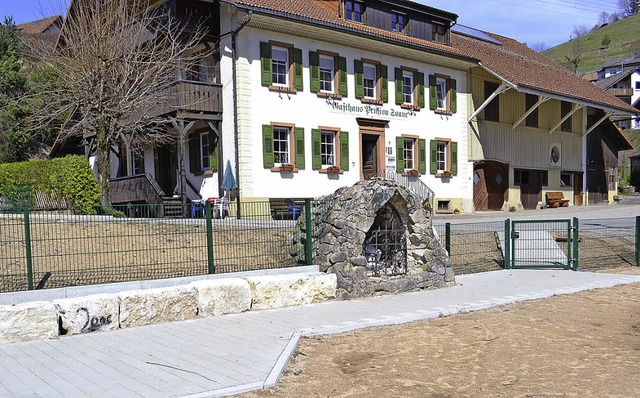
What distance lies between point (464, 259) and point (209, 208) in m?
7.19

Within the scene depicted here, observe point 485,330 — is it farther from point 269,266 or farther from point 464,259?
point 464,259

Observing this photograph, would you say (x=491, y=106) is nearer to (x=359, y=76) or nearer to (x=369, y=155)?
(x=369, y=155)

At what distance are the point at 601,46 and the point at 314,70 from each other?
13230 cm

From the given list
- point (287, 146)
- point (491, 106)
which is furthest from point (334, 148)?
point (491, 106)

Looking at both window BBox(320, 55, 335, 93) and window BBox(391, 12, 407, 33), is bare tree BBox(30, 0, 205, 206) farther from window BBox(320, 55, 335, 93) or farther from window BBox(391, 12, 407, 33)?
window BBox(391, 12, 407, 33)

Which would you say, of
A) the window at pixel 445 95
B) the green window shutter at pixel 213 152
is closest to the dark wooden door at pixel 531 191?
the window at pixel 445 95

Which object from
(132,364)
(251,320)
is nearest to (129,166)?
(251,320)

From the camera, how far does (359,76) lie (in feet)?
79.7

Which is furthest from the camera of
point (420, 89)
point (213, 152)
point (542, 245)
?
point (420, 89)

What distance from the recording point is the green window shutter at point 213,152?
21742 mm

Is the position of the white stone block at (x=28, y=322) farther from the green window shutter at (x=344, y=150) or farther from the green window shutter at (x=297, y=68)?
the green window shutter at (x=344, y=150)

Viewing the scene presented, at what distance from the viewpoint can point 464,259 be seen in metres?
14.2

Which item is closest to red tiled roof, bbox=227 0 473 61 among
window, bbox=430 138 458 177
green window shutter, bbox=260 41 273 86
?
green window shutter, bbox=260 41 273 86

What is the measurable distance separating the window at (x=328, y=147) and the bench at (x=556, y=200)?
53.5ft
